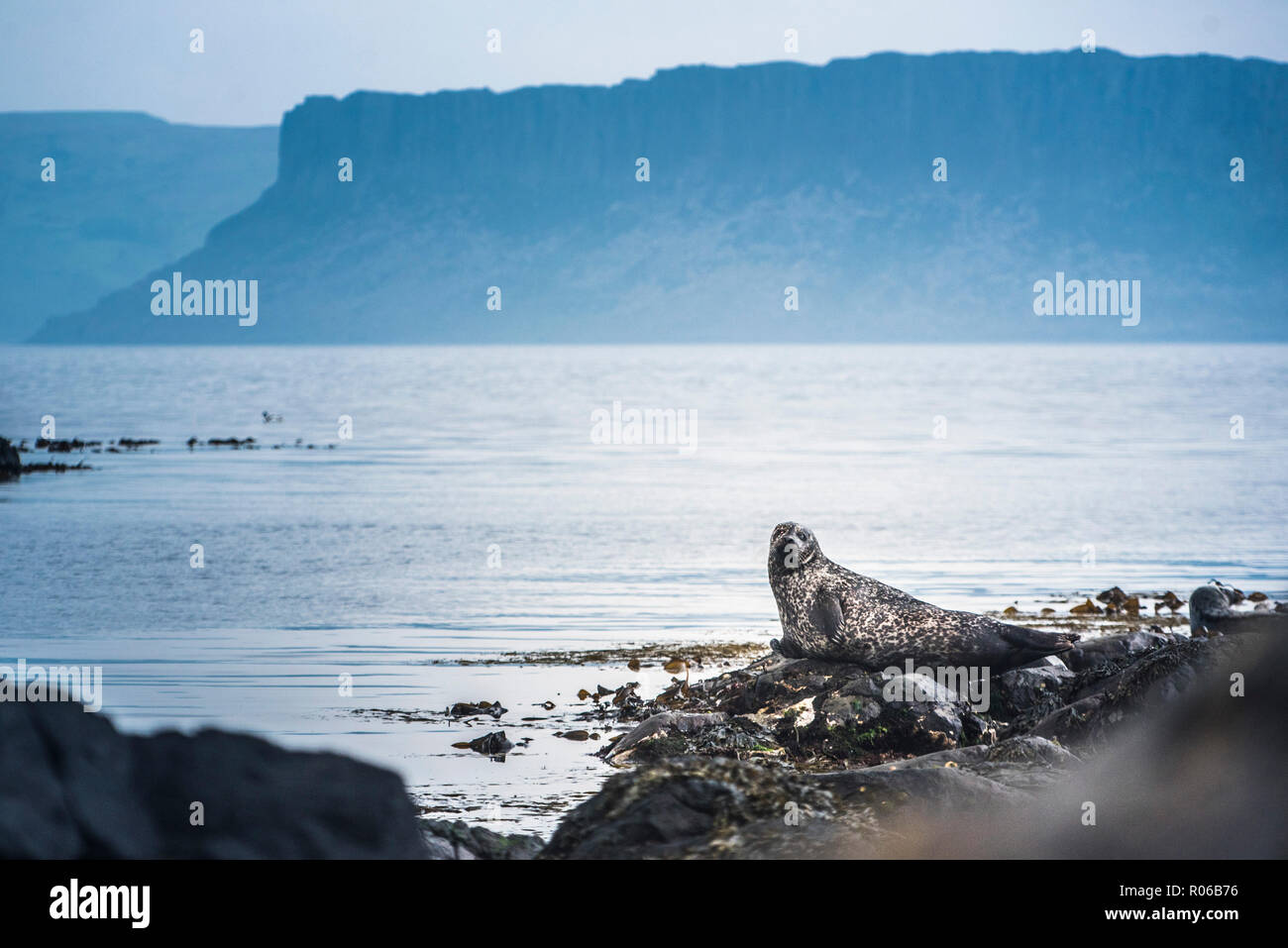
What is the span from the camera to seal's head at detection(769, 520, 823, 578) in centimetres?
1419

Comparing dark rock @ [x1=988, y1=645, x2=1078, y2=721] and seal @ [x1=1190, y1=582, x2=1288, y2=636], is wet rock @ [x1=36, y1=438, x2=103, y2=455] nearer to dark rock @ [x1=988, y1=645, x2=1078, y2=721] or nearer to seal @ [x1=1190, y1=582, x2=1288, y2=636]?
seal @ [x1=1190, y1=582, x2=1288, y2=636]

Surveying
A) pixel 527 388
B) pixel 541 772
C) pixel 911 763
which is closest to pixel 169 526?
pixel 541 772

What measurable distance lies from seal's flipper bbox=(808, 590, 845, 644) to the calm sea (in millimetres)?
2401

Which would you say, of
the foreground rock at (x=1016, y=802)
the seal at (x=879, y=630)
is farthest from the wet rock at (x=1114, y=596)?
the foreground rock at (x=1016, y=802)

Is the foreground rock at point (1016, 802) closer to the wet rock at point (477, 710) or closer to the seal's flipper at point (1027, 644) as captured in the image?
the seal's flipper at point (1027, 644)

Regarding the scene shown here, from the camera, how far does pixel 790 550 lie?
14227 mm

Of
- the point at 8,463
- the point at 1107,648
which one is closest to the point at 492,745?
the point at 1107,648

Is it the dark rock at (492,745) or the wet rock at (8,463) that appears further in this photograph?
the wet rock at (8,463)

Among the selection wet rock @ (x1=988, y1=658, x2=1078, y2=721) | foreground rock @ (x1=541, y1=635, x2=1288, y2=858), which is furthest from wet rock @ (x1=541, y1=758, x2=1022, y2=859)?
wet rock @ (x1=988, y1=658, x2=1078, y2=721)

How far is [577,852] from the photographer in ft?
21.5

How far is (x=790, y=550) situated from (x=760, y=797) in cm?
745

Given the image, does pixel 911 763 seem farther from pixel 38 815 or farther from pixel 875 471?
pixel 875 471

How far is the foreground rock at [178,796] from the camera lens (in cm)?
473

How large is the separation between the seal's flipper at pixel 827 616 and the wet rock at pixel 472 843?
236 inches
